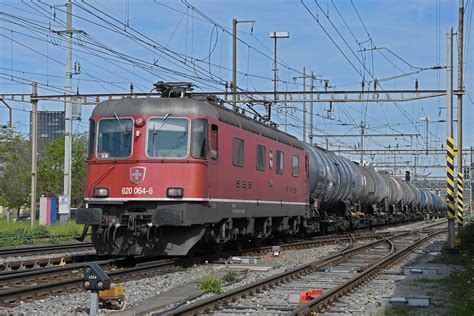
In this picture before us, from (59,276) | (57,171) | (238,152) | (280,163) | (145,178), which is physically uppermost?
(57,171)

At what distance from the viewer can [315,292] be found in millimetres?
11445

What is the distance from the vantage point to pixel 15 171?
58.5 metres

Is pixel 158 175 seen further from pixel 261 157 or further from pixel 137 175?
pixel 261 157

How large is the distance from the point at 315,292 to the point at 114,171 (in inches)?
232

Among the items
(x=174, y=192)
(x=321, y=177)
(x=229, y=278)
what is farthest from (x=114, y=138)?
(x=321, y=177)

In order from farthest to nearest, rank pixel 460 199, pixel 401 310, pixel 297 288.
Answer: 1. pixel 460 199
2. pixel 297 288
3. pixel 401 310

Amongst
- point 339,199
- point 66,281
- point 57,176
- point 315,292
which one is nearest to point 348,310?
point 315,292

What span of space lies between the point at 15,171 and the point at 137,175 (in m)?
46.0

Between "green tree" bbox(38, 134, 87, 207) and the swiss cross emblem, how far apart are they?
4240 cm

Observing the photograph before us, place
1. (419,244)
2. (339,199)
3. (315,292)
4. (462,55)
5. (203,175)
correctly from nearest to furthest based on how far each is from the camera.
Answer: (315,292) → (203,175) → (419,244) → (462,55) → (339,199)

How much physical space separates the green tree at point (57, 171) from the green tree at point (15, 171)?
4.66ft

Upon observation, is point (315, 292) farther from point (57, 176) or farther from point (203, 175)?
point (57, 176)

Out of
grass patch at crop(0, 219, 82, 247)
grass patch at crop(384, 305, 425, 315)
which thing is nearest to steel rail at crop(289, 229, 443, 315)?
grass patch at crop(384, 305, 425, 315)

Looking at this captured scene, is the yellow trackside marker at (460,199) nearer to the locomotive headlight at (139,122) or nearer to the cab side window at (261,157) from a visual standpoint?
the cab side window at (261,157)
